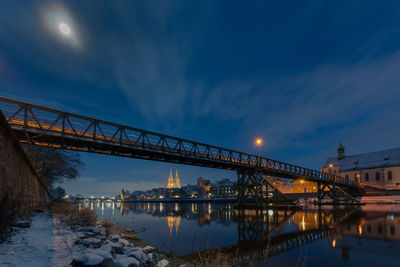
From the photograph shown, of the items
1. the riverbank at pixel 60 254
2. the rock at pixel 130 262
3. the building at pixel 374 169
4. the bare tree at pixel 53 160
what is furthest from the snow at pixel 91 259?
the building at pixel 374 169

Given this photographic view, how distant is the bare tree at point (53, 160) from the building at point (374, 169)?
297ft

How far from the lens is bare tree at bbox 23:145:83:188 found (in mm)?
30831

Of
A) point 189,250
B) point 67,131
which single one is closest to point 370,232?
point 189,250

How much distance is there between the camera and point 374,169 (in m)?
98.5

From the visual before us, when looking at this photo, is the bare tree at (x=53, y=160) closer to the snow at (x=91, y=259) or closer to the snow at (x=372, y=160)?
the snow at (x=91, y=259)

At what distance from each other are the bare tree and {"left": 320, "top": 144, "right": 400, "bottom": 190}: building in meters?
90.6

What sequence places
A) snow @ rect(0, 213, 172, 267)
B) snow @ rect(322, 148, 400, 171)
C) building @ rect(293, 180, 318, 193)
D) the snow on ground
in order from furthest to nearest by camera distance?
1. building @ rect(293, 180, 318, 193)
2. snow @ rect(322, 148, 400, 171)
3. the snow on ground
4. snow @ rect(0, 213, 172, 267)

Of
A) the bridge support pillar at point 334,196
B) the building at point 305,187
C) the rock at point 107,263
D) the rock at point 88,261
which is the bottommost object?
the building at point 305,187

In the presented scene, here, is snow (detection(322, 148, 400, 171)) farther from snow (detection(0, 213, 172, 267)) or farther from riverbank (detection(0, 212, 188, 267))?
snow (detection(0, 213, 172, 267))

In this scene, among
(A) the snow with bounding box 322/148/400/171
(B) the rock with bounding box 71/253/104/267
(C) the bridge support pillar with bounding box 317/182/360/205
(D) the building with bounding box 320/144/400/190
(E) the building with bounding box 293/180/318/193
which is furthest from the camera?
(E) the building with bounding box 293/180/318/193

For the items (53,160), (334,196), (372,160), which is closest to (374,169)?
(372,160)

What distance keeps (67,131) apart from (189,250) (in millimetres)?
19925

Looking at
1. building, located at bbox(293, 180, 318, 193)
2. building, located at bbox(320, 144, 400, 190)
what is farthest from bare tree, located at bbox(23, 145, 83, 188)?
building, located at bbox(293, 180, 318, 193)

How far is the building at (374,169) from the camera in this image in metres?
91.6
